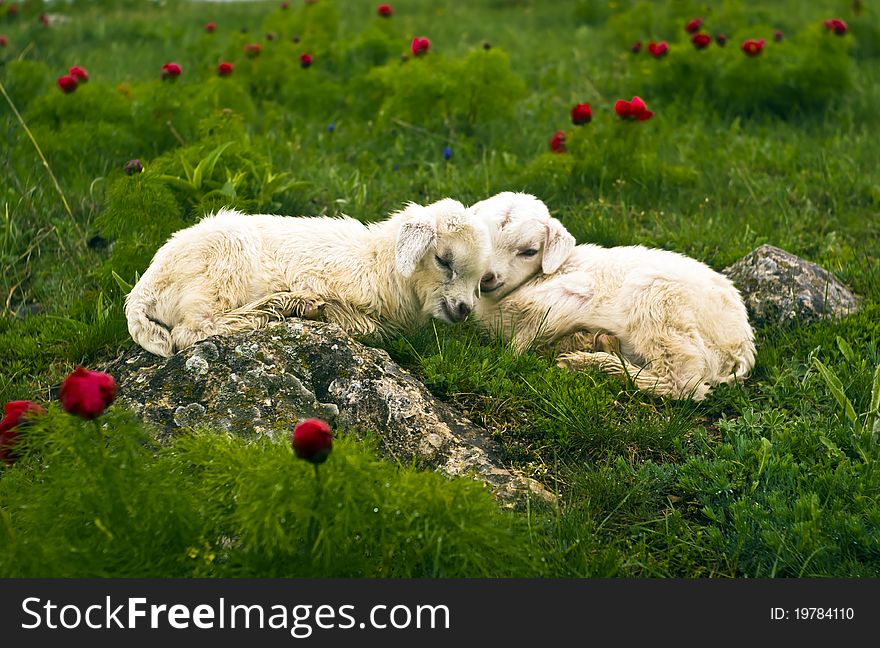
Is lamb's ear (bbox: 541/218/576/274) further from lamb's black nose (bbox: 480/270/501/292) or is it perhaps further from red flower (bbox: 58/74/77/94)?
red flower (bbox: 58/74/77/94)

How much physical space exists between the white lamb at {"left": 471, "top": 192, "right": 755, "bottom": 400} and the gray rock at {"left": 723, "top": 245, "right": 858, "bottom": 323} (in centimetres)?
40

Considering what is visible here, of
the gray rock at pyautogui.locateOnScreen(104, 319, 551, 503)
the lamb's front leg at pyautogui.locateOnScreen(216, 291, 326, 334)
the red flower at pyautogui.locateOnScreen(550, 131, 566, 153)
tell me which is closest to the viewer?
the gray rock at pyautogui.locateOnScreen(104, 319, 551, 503)

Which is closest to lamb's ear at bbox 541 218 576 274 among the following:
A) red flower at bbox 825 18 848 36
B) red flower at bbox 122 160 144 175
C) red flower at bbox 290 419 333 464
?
red flower at bbox 122 160 144 175

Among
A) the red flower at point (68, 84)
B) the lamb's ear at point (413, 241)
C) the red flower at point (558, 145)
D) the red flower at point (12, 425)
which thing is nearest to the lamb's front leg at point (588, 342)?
the lamb's ear at point (413, 241)

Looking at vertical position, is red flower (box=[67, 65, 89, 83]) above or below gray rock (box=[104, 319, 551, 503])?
above

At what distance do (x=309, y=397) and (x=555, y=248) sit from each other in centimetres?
211

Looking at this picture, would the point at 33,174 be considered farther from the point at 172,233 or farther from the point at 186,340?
the point at 186,340

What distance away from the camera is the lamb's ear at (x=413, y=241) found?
513 cm

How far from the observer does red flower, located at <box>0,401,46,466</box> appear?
3262mm

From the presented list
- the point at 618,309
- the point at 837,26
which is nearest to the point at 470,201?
the point at 618,309

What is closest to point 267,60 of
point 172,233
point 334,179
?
point 334,179

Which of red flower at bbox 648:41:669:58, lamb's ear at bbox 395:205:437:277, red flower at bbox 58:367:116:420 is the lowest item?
red flower at bbox 648:41:669:58

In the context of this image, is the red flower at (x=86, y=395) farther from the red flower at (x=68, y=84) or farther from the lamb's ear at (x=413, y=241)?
the red flower at (x=68, y=84)

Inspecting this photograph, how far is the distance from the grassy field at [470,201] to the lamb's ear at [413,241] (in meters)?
0.40
